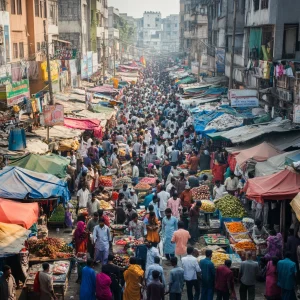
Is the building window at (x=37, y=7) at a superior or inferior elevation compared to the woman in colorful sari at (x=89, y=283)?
superior

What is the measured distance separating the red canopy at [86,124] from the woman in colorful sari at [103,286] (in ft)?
44.3

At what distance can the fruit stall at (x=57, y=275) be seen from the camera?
34.9 feet

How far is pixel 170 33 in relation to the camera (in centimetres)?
19725

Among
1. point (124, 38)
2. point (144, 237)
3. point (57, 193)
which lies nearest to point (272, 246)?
point (144, 237)

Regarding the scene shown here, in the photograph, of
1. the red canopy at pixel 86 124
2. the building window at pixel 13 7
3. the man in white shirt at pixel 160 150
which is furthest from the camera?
the building window at pixel 13 7

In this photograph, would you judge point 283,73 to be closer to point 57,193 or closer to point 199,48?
point 57,193

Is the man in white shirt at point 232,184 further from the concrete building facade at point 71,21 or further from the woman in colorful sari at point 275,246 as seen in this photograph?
the concrete building facade at point 71,21

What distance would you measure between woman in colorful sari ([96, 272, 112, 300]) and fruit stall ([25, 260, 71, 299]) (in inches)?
49.9

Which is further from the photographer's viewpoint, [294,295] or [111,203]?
[111,203]

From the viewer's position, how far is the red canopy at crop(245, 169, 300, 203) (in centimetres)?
1195

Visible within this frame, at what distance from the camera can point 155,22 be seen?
19812cm

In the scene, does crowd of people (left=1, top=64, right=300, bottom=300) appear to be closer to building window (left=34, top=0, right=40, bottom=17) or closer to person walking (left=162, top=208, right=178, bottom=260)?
person walking (left=162, top=208, right=178, bottom=260)

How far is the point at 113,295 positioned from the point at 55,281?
1413mm

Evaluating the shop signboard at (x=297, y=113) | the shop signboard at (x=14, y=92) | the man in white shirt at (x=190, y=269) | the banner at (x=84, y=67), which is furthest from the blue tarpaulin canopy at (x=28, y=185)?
the banner at (x=84, y=67)
